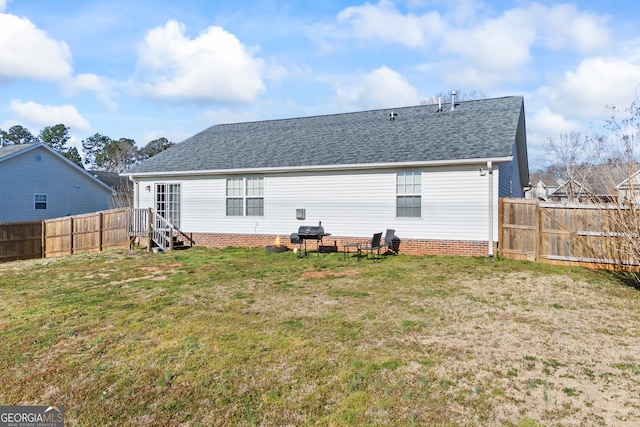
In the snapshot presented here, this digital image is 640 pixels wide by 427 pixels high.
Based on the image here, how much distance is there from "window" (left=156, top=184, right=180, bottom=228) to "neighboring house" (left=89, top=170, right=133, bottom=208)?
10702 mm

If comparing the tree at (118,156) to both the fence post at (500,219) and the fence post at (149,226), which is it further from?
the fence post at (500,219)

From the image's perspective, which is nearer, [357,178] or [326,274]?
[326,274]

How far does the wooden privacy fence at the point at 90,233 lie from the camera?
661 inches

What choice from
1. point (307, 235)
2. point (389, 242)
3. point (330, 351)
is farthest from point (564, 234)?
point (330, 351)

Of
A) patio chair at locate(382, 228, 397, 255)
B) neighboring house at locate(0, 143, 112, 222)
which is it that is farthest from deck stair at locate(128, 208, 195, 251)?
neighboring house at locate(0, 143, 112, 222)

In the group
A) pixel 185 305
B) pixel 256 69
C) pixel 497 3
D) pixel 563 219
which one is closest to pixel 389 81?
pixel 256 69

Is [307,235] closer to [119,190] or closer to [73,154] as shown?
[119,190]

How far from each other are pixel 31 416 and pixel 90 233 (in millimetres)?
14935

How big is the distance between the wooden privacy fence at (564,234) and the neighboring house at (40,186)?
86.9 feet

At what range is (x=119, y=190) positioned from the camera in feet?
103

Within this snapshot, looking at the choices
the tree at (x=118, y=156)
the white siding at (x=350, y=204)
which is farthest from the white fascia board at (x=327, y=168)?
the tree at (x=118, y=156)

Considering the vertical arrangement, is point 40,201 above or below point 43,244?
above

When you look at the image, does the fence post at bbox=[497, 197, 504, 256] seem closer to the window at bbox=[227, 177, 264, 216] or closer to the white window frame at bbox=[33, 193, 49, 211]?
the window at bbox=[227, 177, 264, 216]

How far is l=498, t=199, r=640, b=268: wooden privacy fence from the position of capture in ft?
30.9
